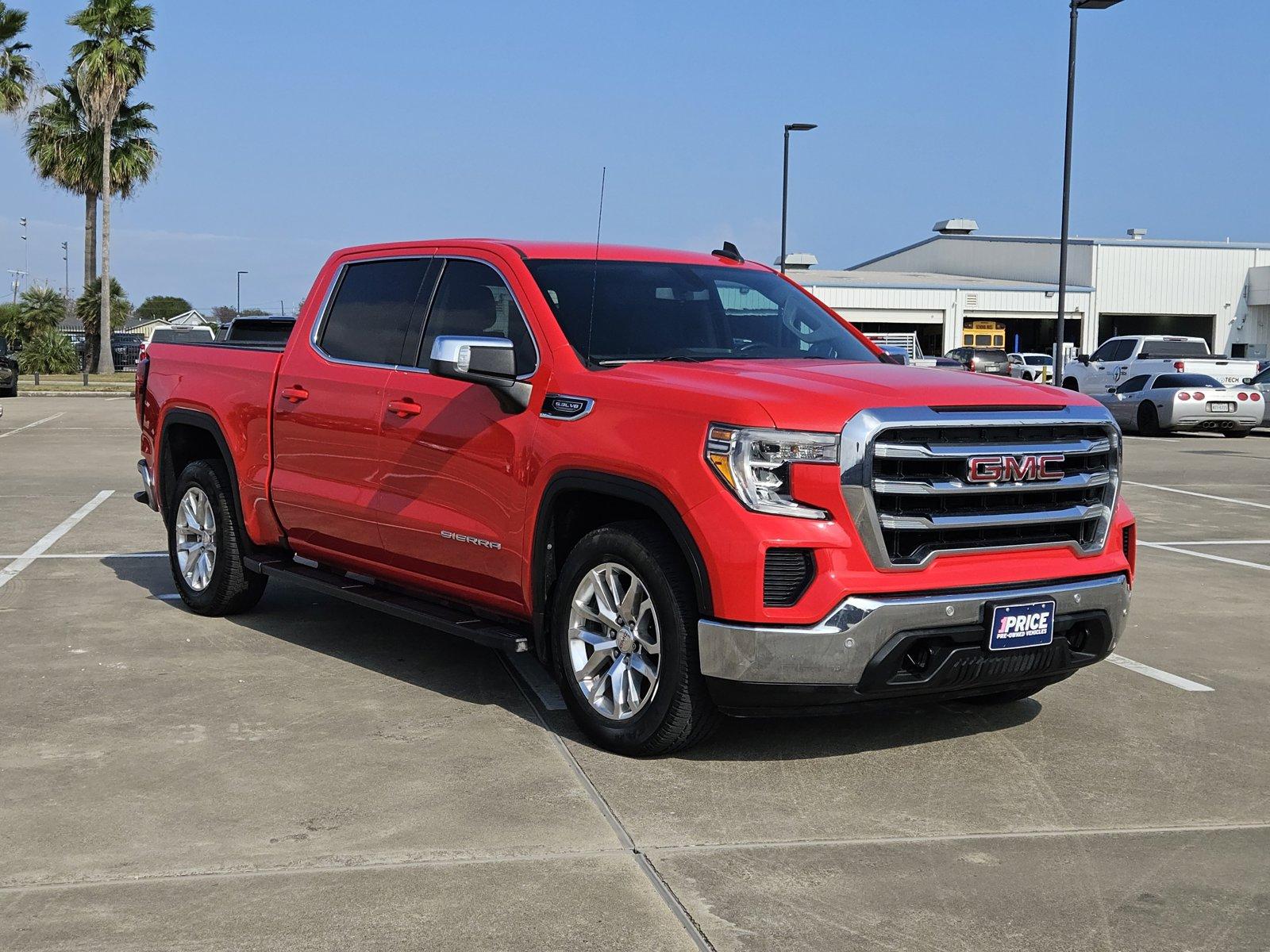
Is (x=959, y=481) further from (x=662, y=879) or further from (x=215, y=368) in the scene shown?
(x=215, y=368)

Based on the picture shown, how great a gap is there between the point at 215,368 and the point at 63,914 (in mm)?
4471

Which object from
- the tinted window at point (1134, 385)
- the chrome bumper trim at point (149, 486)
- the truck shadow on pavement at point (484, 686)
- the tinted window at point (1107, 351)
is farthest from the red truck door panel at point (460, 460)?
the tinted window at point (1107, 351)

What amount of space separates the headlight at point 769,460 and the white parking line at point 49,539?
19.0 feet

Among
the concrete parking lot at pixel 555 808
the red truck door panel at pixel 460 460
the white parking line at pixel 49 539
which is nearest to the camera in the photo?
the concrete parking lot at pixel 555 808

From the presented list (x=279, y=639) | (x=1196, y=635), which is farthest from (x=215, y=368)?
(x=1196, y=635)

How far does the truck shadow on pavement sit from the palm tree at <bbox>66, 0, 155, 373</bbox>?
136 ft

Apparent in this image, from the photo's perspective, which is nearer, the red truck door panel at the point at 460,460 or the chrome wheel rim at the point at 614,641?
the chrome wheel rim at the point at 614,641

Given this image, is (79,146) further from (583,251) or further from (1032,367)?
(583,251)

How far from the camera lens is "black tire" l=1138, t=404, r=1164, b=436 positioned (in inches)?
1027

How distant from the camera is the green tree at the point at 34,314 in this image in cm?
5319

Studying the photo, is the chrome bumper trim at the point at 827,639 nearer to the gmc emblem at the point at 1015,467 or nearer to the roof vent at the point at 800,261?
the gmc emblem at the point at 1015,467

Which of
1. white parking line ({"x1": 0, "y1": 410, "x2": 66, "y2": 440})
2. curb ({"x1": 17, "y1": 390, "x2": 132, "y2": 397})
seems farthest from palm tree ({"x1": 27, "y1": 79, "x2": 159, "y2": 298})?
white parking line ({"x1": 0, "y1": 410, "x2": 66, "y2": 440})

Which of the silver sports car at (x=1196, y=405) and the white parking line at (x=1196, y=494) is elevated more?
the silver sports car at (x=1196, y=405)

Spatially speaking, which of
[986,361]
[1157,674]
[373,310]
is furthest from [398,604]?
[986,361]
